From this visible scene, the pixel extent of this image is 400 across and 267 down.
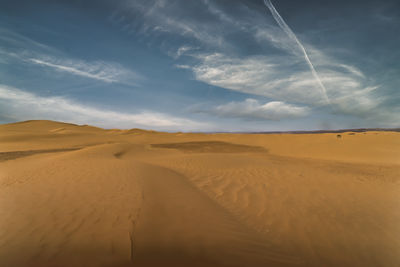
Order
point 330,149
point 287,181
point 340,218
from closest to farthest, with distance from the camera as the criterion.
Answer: point 340,218
point 287,181
point 330,149

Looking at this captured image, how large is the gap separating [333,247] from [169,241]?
322 centimetres

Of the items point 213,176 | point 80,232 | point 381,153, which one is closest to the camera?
point 80,232

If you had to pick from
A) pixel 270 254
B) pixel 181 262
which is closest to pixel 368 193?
pixel 270 254

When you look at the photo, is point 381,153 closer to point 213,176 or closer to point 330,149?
point 330,149

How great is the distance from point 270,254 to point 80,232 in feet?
12.0

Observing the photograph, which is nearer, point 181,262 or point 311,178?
point 181,262

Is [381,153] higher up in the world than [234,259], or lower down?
higher up

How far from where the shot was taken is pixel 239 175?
8.17 m

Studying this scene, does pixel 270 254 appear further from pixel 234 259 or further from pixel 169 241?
pixel 169 241

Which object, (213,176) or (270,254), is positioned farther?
(213,176)

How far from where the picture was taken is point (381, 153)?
47.2ft

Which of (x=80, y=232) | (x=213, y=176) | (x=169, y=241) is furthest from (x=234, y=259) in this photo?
(x=213, y=176)

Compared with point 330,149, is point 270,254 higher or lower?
lower

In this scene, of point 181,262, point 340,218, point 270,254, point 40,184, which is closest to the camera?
point 181,262
